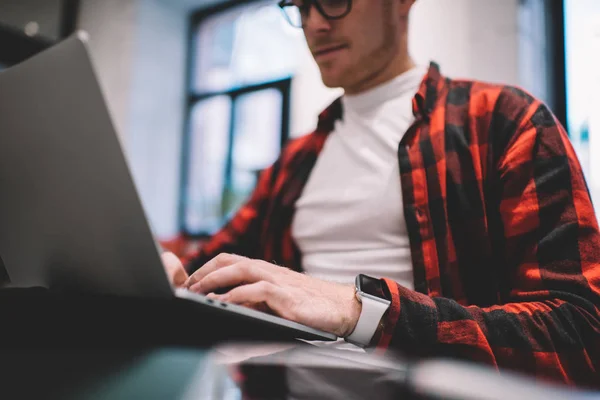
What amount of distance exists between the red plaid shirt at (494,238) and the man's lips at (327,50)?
0.17m

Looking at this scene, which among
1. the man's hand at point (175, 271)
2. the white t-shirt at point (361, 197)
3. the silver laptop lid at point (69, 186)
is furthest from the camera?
the white t-shirt at point (361, 197)

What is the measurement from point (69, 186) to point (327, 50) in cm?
60

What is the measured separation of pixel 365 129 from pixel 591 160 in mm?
506

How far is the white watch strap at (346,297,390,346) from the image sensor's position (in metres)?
0.44

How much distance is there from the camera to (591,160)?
0.97 meters

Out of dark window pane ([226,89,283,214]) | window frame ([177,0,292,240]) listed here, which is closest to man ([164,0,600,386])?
dark window pane ([226,89,283,214])

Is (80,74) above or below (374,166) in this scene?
above

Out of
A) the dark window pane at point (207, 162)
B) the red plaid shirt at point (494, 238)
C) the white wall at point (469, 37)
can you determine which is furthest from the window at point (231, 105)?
the red plaid shirt at point (494, 238)

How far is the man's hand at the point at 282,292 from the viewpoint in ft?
1.33

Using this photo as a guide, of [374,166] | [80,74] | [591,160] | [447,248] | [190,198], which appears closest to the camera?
[80,74]

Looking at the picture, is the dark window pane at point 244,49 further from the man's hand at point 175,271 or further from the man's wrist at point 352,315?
the man's wrist at point 352,315

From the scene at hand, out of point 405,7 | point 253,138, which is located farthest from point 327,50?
point 253,138

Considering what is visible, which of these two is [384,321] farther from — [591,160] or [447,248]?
[591,160]

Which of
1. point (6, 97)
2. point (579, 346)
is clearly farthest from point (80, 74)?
point (579, 346)
